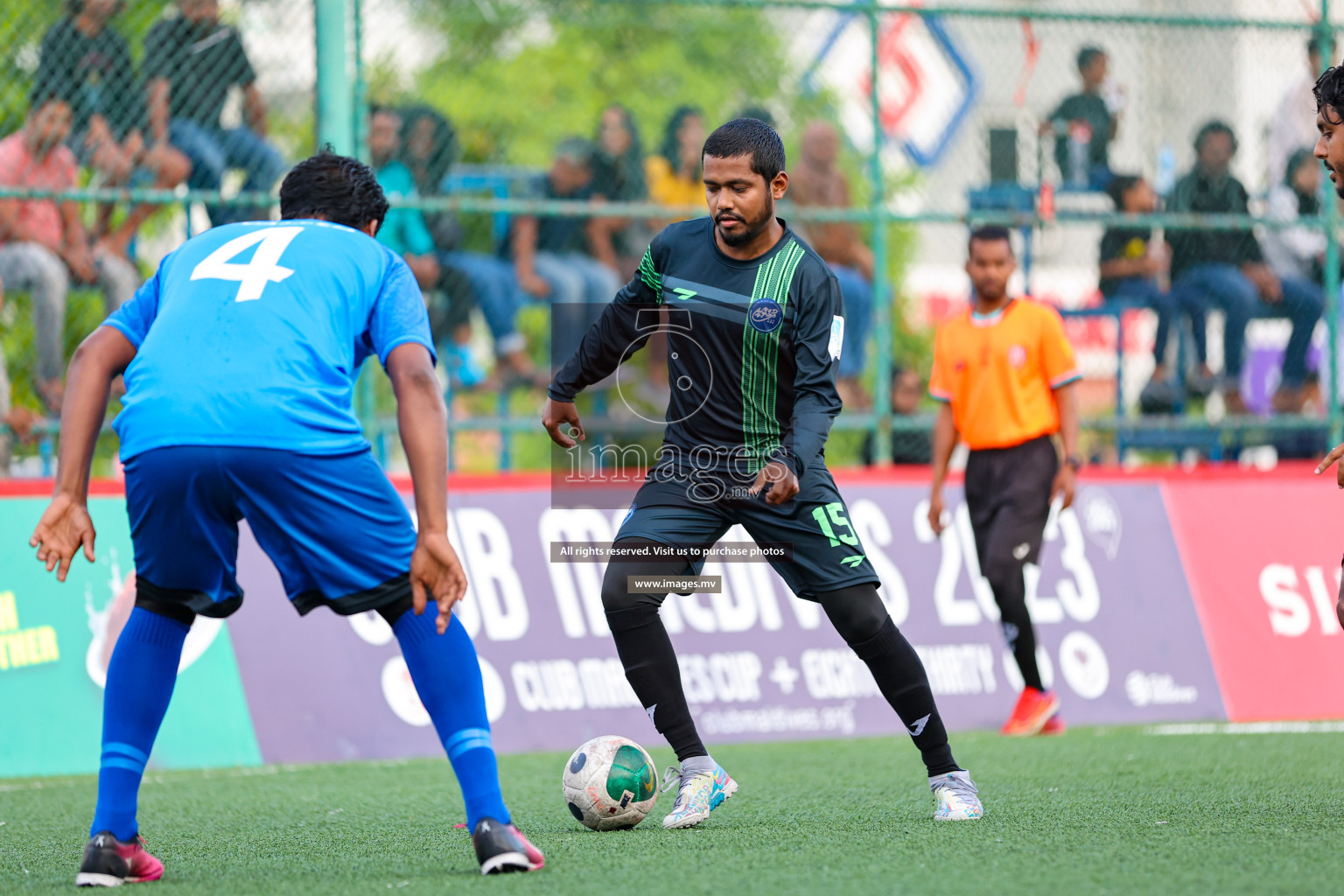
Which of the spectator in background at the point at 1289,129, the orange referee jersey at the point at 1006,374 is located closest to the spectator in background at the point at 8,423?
the orange referee jersey at the point at 1006,374

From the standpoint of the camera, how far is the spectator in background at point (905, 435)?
9925mm

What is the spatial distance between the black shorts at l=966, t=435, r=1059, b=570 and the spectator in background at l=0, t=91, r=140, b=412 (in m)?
4.73

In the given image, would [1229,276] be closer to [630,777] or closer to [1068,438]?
[1068,438]

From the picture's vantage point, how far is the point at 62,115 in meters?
8.20

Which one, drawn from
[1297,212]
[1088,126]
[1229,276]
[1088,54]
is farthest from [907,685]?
[1297,212]

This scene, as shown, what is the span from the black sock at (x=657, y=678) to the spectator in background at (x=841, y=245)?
16.5 feet

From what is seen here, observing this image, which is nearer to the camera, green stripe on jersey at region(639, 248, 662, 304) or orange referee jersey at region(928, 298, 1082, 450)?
green stripe on jersey at region(639, 248, 662, 304)

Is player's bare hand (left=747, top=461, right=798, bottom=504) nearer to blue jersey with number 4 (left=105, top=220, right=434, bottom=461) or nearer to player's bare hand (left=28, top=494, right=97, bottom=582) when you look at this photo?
blue jersey with number 4 (left=105, top=220, right=434, bottom=461)

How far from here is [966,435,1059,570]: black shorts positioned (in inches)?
302

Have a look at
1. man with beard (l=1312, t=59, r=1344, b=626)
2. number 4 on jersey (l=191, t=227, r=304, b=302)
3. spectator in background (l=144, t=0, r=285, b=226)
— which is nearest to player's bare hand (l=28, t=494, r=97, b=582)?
number 4 on jersey (l=191, t=227, r=304, b=302)

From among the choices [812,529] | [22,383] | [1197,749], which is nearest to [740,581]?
[1197,749]

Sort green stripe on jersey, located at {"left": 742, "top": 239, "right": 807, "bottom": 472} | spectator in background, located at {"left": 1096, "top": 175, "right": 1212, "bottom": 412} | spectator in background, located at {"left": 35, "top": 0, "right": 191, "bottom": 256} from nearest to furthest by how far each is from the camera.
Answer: green stripe on jersey, located at {"left": 742, "top": 239, "right": 807, "bottom": 472}
spectator in background, located at {"left": 35, "top": 0, "right": 191, "bottom": 256}
spectator in background, located at {"left": 1096, "top": 175, "right": 1212, "bottom": 412}

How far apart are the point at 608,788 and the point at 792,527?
1.01 metres

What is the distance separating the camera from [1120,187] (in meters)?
10.3
